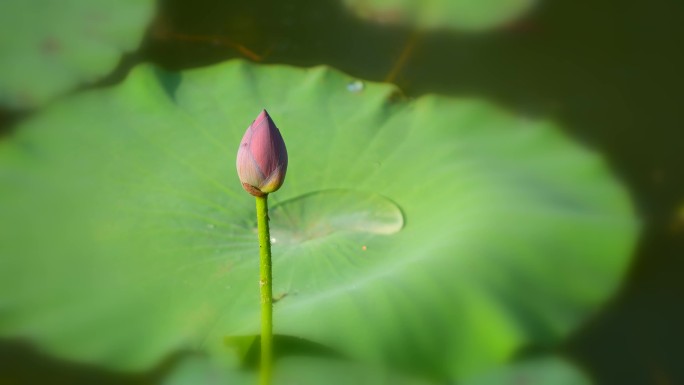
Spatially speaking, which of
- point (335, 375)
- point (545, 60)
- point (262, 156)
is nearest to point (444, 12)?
point (545, 60)

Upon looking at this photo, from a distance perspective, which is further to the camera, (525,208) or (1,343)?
(525,208)

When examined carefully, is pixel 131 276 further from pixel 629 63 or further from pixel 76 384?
pixel 629 63

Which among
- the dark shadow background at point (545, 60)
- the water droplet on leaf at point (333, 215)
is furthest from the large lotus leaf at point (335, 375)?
the dark shadow background at point (545, 60)

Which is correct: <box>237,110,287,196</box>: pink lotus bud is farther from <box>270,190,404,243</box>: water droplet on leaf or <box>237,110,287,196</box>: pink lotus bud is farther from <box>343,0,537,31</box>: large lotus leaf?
<box>343,0,537,31</box>: large lotus leaf

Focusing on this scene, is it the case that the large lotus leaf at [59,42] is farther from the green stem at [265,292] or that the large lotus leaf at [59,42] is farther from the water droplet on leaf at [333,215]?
the green stem at [265,292]

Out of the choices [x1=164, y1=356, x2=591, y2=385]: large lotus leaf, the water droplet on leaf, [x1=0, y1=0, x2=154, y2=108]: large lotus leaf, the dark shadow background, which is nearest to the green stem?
[x1=164, y1=356, x2=591, y2=385]: large lotus leaf

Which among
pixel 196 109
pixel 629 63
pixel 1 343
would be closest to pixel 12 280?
pixel 1 343
